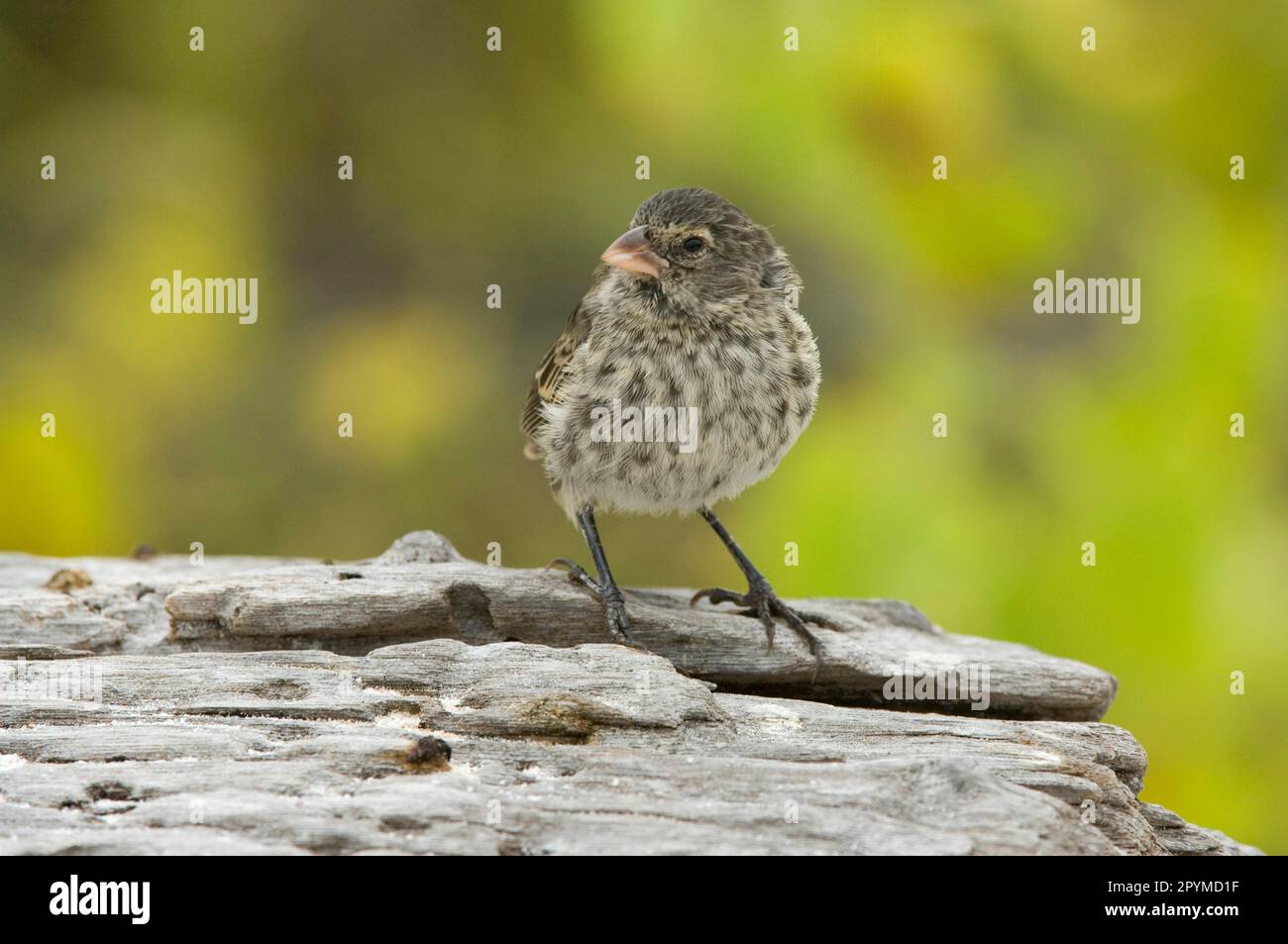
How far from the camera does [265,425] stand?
6750 millimetres

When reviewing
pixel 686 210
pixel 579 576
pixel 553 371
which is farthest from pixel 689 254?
pixel 579 576

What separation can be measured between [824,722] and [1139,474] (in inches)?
75.9

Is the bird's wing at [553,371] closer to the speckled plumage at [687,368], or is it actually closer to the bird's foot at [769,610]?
the speckled plumage at [687,368]

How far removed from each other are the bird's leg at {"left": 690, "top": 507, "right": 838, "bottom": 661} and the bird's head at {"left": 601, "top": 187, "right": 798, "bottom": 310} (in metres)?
0.87

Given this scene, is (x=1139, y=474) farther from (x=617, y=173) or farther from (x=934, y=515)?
(x=617, y=173)

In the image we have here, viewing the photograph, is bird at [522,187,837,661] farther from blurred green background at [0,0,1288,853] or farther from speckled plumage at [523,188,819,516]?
blurred green background at [0,0,1288,853]

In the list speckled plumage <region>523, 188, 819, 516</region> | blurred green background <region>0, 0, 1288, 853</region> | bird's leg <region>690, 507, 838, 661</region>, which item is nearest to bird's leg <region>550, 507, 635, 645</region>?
speckled plumage <region>523, 188, 819, 516</region>

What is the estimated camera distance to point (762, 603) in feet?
16.2

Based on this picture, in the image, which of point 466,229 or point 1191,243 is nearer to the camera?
point 1191,243

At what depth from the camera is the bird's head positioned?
16.0 ft

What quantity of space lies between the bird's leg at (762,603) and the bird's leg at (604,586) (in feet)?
1.40

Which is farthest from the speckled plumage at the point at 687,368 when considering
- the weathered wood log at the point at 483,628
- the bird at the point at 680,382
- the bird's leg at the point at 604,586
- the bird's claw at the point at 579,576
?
the weathered wood log at the point at 483,628

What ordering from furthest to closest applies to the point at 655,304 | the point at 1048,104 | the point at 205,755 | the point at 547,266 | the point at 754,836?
1. the point at 547,266
2. the point at 1048,104
3. the point at 655,304
4. the point at 205,755
5. the point at 754,836

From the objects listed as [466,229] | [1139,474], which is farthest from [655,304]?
[466,229]
